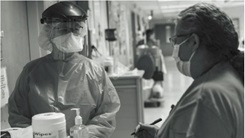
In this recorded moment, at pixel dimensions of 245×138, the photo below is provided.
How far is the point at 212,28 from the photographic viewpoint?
812mm

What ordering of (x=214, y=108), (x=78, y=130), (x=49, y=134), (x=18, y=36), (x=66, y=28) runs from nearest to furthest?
(x=214, y=108), (x=49, y=134), (x=78, y=130), (x=66, y=28), (x=18, y=36)

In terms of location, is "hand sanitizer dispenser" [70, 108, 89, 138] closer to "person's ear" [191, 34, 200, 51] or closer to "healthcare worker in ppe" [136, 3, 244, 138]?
"healthcare worker in ppe" [136, 3, 244, 138]

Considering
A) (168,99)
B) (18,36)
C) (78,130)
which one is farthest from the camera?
(168,99)

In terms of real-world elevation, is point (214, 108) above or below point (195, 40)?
below

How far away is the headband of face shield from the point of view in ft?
4.11

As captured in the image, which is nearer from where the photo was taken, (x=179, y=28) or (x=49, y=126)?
(x=179, y=28)

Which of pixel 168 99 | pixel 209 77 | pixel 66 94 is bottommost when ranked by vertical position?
pixel 168 99

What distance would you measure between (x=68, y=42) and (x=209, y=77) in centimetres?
69

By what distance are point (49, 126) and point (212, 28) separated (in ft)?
2.11

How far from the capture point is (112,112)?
1.32 m

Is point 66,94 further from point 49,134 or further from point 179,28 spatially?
point 179,28

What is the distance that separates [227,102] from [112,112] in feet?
2.20

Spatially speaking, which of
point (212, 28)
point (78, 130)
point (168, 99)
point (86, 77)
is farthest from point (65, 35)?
point (168, 99)

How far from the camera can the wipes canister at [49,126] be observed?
3.26 ft
